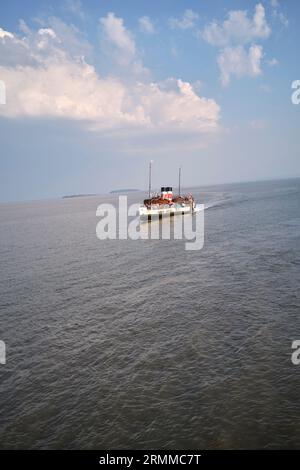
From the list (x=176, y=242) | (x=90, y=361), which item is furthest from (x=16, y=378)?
(x=176, y=242)

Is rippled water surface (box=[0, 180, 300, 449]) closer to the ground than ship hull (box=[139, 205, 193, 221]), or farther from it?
closer to the ground

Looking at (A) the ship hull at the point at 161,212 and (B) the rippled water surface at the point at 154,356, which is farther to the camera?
(A) the ship hull at the point at 161,212

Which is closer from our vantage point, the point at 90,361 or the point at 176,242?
the point at 90,361

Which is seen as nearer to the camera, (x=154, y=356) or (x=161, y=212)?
(x=154, y=356)

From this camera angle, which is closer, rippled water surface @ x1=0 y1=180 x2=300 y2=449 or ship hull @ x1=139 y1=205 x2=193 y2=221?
rippled water surface @ x1=0 y1=180 x2=300 y2=449

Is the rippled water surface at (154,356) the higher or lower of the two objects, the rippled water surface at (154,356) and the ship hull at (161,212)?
the lower

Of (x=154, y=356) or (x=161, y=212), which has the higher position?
(x=161, y=212)

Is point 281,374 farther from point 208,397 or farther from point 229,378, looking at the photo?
point 208,397
